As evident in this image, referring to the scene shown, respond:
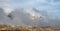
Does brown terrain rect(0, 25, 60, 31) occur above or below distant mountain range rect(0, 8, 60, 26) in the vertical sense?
below

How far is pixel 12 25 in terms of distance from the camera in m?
4.17

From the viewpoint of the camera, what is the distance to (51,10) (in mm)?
4176

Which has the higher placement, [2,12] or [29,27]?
[2,12]

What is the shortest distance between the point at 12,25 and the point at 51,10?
1.03 m

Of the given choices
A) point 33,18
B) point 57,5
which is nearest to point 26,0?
point 33,18

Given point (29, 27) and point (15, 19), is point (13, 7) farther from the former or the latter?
point (29, 27)

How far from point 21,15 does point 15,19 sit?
18cm

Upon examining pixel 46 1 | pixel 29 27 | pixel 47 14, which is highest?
pixel 46 1

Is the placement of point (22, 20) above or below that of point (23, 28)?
above

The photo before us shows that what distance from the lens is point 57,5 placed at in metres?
4.16

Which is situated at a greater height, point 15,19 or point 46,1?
point 46,1

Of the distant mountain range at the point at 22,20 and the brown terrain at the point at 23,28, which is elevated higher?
the distant mountain range at the point at 22,20

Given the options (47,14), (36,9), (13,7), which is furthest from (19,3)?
(47,14)

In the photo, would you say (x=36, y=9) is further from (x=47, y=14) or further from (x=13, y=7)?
(x=13, y=7)
